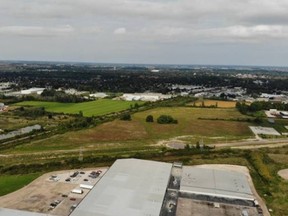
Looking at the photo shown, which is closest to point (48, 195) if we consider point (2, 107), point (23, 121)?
point (23, 121)

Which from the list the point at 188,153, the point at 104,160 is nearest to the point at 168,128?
the point at 188,153

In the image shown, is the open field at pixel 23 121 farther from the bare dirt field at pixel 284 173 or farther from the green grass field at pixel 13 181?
the bare dirt field at pixel 284 173

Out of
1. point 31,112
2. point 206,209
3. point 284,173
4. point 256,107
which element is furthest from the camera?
point 256,107

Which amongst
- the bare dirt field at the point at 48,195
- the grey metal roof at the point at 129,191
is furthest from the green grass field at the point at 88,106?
the grey metal roof at the point at 129,191

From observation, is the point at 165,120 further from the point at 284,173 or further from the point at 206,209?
the point at 206,209

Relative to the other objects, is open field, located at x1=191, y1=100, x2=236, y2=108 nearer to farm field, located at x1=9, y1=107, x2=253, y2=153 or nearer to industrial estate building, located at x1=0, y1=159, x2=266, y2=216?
farm field, located at x1=9, y1=107, x2=253, y2=153

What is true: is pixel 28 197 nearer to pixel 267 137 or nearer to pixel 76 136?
pixel 76 136

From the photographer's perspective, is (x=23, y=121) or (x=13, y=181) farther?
(x=23, y=121)

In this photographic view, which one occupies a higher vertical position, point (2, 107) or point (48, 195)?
point (48, 195)
